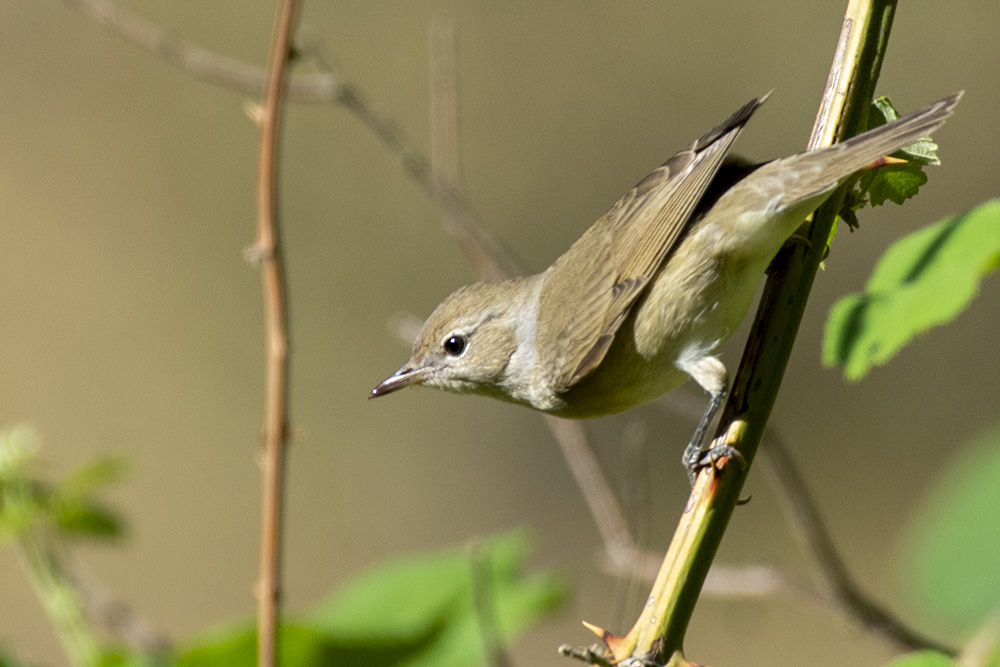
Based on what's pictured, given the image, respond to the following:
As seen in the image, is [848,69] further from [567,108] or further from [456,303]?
[567,108]

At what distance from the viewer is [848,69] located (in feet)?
5.58

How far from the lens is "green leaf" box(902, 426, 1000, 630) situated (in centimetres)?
131

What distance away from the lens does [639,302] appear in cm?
272

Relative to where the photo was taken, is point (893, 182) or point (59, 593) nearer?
point (893, 182)

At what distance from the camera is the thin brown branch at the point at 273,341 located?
179cm

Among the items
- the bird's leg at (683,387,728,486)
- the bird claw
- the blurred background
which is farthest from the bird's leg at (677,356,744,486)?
the blurred background

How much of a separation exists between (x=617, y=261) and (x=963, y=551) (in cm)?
153

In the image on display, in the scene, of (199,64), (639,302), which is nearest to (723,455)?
(639,302)

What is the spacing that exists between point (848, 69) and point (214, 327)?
22.7 ft

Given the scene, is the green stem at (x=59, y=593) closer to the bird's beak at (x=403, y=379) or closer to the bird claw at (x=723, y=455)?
the bird's beak at (x=403, y=379)

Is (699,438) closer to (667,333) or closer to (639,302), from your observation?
(667,333)

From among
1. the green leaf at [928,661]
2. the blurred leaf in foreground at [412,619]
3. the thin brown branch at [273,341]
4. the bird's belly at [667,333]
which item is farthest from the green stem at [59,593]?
the green leaf at [928,661]

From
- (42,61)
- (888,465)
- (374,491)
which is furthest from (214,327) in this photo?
(888,465)

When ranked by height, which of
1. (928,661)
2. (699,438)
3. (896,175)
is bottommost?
(928,661)
